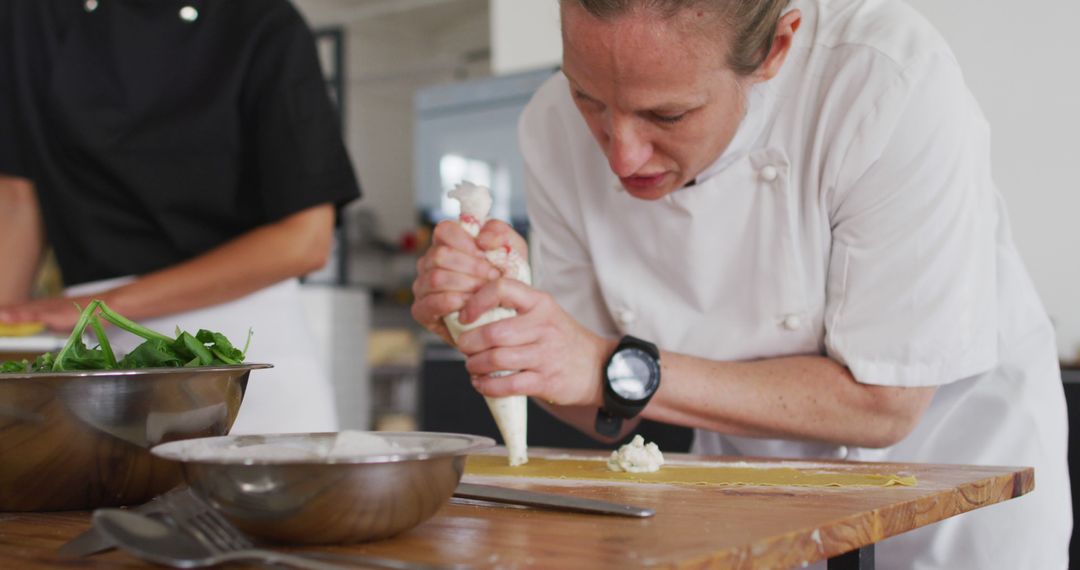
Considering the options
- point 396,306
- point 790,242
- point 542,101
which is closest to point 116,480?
point 790,242

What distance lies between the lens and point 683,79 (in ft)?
4.04

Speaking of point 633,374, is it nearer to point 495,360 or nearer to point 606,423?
point 606,423

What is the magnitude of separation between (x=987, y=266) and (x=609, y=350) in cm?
53

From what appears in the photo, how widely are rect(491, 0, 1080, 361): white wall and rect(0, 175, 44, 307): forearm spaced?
2.23m

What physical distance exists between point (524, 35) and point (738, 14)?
8.57 feet

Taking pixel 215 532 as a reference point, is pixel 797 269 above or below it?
above

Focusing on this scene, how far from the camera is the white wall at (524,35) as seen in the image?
374 cm

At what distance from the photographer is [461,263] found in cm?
114

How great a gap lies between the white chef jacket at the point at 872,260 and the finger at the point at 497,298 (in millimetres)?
447

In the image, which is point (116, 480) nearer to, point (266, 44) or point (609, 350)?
point (609, 350)

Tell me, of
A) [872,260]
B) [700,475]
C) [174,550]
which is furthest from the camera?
[872,260]

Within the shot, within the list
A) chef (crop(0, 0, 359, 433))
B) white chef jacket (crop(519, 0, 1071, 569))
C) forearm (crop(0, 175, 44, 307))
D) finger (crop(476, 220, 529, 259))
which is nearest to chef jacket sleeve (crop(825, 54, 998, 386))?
white chef jacket (crop(519, 0, 1071, 569))

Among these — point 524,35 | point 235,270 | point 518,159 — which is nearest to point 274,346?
point 235,270

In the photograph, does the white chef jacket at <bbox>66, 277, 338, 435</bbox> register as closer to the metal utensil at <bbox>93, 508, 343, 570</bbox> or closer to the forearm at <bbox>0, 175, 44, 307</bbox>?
the forearm at <bbox>0, 175, 44, 307</bbox>
